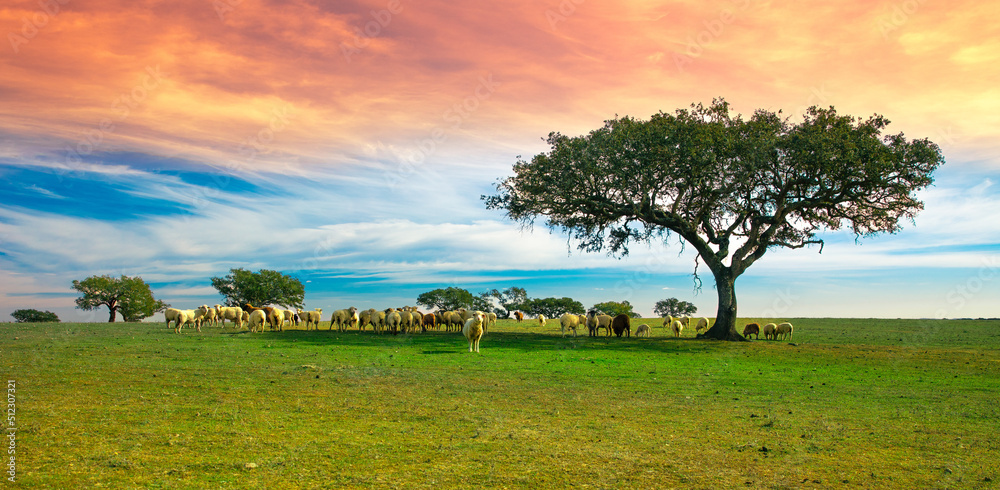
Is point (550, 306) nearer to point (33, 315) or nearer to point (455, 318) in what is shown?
point (455, 318)

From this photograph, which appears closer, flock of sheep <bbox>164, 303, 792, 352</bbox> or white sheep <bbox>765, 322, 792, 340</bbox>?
flock of sheep <bbox>164, 303, 792, 352</bbox>

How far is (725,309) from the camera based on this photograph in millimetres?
37219

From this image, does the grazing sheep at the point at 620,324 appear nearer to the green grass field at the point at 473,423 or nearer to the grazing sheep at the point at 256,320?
the green grass field at the point at 473,423

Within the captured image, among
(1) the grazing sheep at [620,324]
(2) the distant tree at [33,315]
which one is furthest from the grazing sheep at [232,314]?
(2) the distant tree at [33,315]

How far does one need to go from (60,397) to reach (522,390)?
1049 cm

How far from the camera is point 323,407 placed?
12039mm

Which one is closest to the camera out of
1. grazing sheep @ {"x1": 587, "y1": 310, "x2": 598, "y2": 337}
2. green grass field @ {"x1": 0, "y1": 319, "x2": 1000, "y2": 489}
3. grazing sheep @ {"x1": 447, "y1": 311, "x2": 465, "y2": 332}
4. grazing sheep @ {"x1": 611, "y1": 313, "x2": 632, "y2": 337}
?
green grass field @ {"x1": 0, "y1": 319, "x2": 1000, "y2": 489}

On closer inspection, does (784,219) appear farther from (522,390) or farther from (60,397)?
(60,397)

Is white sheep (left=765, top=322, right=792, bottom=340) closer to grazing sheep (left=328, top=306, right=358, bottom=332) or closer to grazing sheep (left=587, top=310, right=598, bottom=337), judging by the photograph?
grazing sheep (left=587, top=310, right=598, bottom=337)

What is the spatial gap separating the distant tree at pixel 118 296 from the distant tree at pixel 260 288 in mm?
8499

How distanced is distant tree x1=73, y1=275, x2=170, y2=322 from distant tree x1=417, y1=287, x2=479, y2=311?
36938mm

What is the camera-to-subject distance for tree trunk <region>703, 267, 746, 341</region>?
1462 inches

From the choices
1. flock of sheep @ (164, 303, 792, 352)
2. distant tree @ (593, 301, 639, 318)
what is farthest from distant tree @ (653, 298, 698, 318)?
flock of sheep @ (164, 303, 792, 352)

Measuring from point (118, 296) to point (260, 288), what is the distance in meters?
16.4
